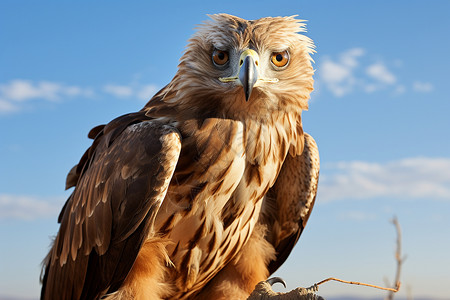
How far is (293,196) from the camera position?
16.7 ft

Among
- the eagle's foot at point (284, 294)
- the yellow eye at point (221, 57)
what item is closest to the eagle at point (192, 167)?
the yellow eye at point (221, 57)

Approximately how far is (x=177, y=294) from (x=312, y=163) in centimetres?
179

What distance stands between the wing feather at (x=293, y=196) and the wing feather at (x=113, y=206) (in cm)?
145

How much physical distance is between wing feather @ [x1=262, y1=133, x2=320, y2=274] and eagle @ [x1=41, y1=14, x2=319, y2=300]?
0.47 m

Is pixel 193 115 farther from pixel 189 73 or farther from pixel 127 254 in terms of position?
pixel 127 254

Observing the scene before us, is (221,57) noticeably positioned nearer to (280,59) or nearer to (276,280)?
(280,59)

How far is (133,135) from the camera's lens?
424 cm

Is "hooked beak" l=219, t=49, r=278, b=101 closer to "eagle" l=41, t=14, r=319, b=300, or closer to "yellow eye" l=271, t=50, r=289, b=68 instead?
"eagle" l=41, t=14, r=319, b=300

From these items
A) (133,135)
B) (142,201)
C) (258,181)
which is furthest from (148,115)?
(258,181)

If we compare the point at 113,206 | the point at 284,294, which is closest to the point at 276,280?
the point at 284,294

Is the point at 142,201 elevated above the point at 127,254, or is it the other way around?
the point at 142,201

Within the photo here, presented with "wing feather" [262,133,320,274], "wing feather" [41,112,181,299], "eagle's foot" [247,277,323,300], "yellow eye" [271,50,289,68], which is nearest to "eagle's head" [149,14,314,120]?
"yellow eye" [271,50,289,68]

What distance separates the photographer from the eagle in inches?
159

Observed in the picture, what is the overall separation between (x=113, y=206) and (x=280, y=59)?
182 centimetres
